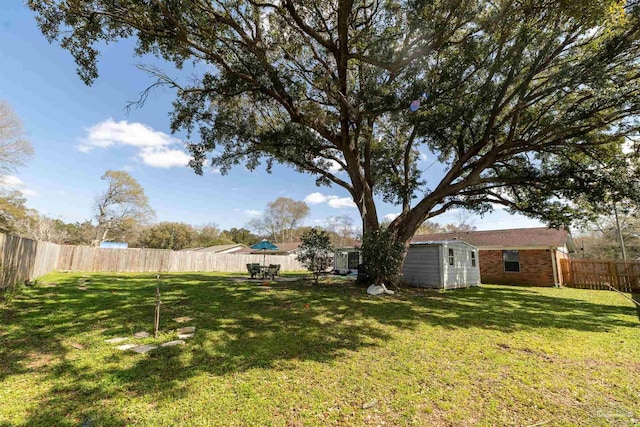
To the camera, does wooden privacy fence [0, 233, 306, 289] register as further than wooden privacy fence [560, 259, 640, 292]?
No

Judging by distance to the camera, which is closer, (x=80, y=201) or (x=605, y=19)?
(x=605, y=19)

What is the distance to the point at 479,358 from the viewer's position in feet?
13.7

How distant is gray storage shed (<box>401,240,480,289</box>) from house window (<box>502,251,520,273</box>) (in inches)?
175

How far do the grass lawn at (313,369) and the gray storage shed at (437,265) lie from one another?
588cm

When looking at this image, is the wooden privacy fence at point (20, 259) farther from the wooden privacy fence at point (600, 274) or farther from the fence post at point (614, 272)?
the fence post at point (614, 272)

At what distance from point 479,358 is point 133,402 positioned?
4484mm

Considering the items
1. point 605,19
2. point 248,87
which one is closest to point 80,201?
point 248,87

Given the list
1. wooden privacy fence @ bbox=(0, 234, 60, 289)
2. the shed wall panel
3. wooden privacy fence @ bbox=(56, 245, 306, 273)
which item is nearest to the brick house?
the shed wall panel

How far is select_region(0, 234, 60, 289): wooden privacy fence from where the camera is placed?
7270 mm

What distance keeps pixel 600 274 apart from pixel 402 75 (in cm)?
1588

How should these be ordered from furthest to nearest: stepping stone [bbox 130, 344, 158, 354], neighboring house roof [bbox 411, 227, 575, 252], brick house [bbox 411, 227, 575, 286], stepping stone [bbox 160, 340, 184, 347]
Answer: neighboring house roof [bbox 411, 227, 575, 252], brick house [bbox 411, 227, 575, 286], stepping stone [bbox 160, 340, 184, 347], stepping stone [bbox 130, 344, 158, 354]

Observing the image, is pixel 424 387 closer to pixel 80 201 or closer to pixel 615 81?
pixel 615 81

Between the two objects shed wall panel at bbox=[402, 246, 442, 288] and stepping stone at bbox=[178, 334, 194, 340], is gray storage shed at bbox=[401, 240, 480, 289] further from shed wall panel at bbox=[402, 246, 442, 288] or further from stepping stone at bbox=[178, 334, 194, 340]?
stepping stone at bbox=[178, 334, 194, 340]

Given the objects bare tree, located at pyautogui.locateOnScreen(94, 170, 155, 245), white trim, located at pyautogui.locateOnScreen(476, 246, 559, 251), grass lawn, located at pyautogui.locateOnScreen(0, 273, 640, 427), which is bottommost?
grass lawn, located at pyautogui.locateOnScreen(0, 273, 640, 427)
